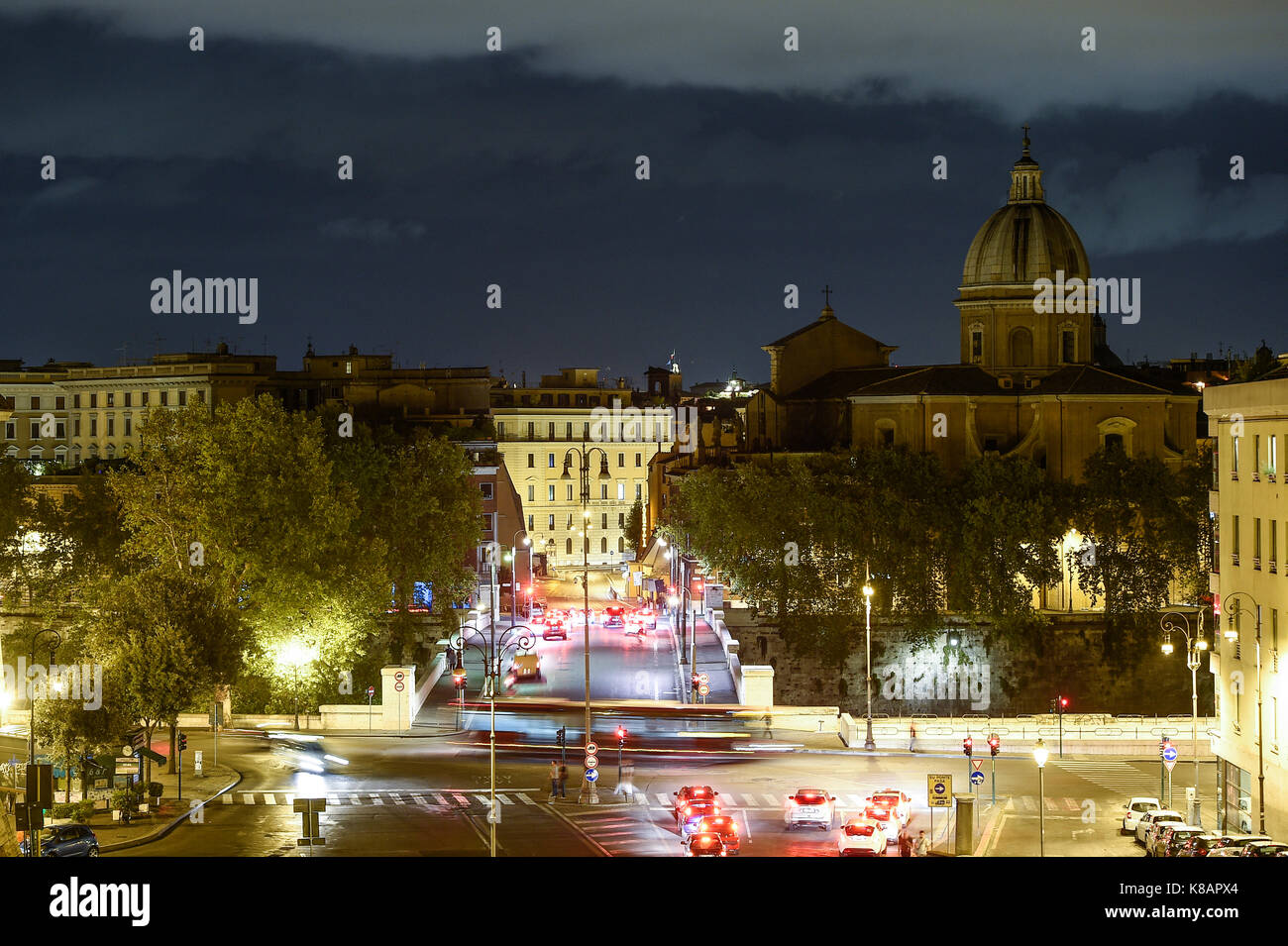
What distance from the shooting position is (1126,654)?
70.0 meters

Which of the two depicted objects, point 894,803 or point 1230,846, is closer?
point 1230,846

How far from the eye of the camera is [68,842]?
33.9 meters

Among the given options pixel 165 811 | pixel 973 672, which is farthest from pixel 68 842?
pixel 973 672

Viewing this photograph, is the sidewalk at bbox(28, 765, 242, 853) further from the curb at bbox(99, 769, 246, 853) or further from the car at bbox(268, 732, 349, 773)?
the car at bbox(268, 732, 349, 773)

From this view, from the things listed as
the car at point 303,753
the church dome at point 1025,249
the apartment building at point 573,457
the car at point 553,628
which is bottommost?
the car at point 303,753

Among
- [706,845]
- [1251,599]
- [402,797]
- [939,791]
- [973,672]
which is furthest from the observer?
[973,672]

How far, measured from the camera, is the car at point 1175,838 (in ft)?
112

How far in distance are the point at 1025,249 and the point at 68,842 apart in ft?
238

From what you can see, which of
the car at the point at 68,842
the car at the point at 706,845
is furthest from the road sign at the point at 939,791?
the car at the point at 68,842

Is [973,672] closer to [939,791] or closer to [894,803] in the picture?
[894,803]

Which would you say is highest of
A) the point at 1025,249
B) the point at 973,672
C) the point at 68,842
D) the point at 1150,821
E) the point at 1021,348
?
the point at 1025,249

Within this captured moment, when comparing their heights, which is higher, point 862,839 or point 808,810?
point 808,810

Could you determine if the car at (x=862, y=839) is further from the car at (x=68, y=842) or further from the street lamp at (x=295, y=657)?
the street lamp at (x=295, y=657)

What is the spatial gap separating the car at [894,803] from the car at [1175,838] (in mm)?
5516
